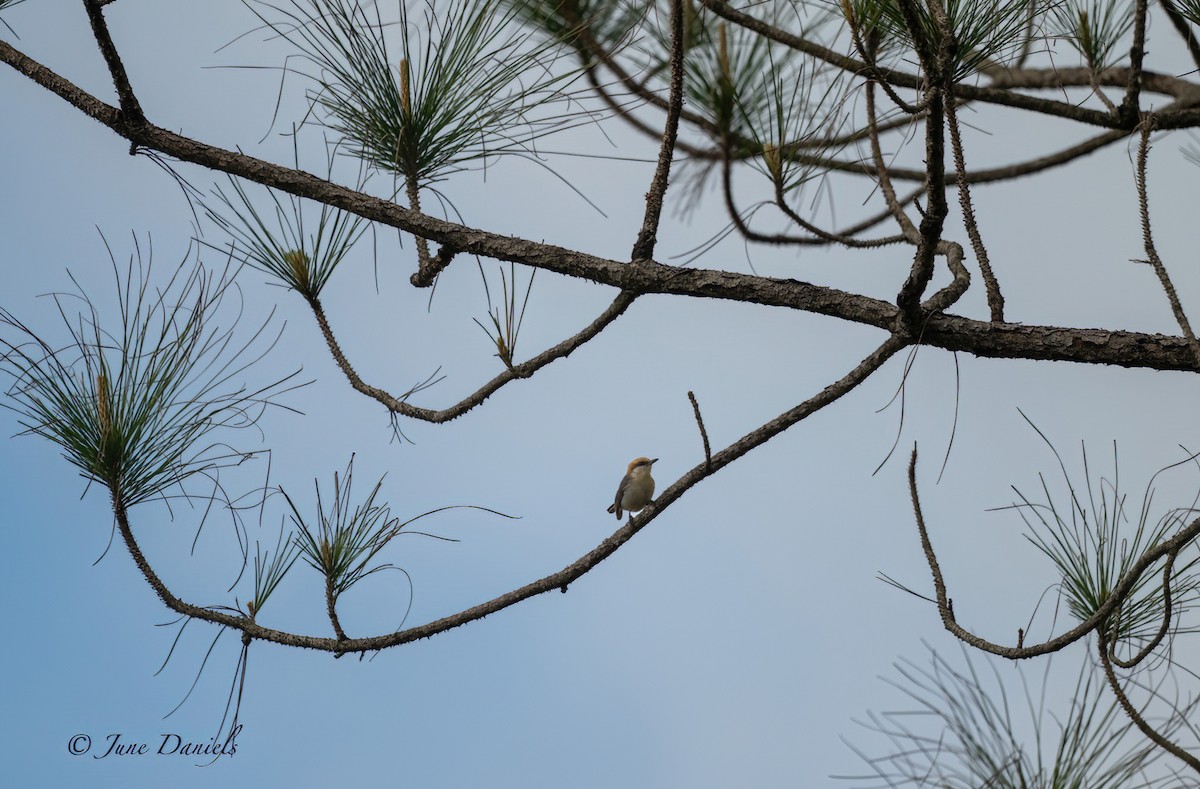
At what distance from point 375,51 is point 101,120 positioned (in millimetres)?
463

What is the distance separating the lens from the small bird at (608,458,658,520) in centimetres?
361

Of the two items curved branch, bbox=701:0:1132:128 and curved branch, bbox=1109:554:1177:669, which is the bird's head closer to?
curved branch, bbox=701:0:1132:128

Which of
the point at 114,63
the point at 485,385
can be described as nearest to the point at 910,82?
the point at 485,385

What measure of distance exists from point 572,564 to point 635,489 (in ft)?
6.23

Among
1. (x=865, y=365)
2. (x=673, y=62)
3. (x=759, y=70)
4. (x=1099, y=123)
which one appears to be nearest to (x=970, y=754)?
(x=865, y=365)

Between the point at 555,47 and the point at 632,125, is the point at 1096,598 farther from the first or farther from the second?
the point at 632,125

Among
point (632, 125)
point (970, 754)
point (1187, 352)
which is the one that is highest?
point (632, 125)

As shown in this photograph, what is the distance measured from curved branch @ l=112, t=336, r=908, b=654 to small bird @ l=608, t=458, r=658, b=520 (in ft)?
5.98

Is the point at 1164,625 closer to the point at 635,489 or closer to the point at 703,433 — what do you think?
the point at 703,433

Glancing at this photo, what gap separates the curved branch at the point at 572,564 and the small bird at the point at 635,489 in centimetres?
182

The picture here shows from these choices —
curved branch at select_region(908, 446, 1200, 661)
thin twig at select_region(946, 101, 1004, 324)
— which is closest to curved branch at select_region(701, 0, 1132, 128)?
thin twig at select_region(946, 101, 1004, 324)

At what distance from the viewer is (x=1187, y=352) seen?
158 cm

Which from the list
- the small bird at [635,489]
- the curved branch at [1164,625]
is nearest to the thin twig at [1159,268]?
the curved branch at [1164,625]

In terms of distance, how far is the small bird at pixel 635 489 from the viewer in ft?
11.8
